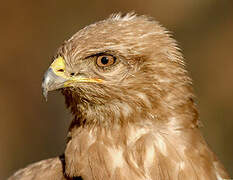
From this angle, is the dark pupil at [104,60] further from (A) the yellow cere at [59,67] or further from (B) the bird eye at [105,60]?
(A) the yellow cere at [59,67]

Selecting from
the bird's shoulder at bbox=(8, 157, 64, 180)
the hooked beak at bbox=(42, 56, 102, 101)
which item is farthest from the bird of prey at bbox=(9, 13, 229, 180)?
the bird's shoulder at bbox=(8, 157, 64, 180)

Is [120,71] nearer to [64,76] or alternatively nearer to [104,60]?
[104,60]

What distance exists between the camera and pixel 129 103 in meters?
4.17

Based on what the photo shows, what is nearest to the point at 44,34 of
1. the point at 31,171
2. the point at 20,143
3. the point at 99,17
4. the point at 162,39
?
the point at 99,17

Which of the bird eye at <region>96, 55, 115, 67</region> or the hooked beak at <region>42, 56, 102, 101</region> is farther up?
the bird eye at <region>96, 55, 115, 67</region>

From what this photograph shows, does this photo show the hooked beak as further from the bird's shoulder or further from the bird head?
the bird's shoulder

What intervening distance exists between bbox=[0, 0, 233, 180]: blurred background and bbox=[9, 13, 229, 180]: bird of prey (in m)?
5.36

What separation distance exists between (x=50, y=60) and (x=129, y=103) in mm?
6273

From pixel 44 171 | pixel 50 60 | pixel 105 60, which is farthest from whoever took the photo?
pixel 50 60

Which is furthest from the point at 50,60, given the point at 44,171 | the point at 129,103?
the point at 129,103

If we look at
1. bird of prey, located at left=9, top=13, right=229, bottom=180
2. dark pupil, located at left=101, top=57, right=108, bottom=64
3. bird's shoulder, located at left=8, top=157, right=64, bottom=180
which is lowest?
bird's shoulder, located at left=8, top=157, right=64, bottom=180

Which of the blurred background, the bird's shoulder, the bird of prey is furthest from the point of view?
the blurred background

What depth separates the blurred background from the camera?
10.0 metres

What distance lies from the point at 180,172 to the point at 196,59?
22.0 feet
